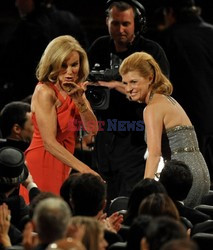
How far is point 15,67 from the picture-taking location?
31.5 feet

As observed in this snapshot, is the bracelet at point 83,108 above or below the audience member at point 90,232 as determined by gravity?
below

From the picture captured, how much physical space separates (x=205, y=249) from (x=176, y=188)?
0.69 m

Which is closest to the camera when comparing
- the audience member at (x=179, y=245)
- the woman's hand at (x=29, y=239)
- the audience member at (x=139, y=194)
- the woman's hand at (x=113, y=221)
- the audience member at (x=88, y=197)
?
the audience member at (x=179, y=245)

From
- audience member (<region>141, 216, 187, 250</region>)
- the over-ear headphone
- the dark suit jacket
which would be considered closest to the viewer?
audience member (<region>141, 216, 187, 250</region>)

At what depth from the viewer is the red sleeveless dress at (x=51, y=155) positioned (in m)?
6.80

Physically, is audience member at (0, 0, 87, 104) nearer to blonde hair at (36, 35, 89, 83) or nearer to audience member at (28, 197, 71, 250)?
blonde hair at (36, 35, 89, 83)

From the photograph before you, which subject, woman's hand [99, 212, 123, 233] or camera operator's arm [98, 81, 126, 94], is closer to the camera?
woman's hand [99, 212, 123, 233]

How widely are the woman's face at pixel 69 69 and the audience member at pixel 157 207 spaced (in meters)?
1.58

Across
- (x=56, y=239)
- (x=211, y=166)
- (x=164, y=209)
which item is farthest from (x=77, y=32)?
(x=56, y=239)

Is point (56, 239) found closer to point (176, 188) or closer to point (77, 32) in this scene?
point (176, 188)

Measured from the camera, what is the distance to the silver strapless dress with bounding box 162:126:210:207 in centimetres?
654

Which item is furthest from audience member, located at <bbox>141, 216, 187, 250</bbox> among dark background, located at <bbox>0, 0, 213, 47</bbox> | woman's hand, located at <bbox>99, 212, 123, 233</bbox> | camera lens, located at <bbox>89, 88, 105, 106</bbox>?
dark background, located at <bbox>0, 0, 213, 47</bbox>

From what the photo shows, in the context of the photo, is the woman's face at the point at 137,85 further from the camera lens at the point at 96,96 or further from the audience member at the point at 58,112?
the camera lens at the point at 96,96

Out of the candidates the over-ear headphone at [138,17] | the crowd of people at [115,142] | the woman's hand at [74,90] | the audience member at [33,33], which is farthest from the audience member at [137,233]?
the audience member at [33,33]
